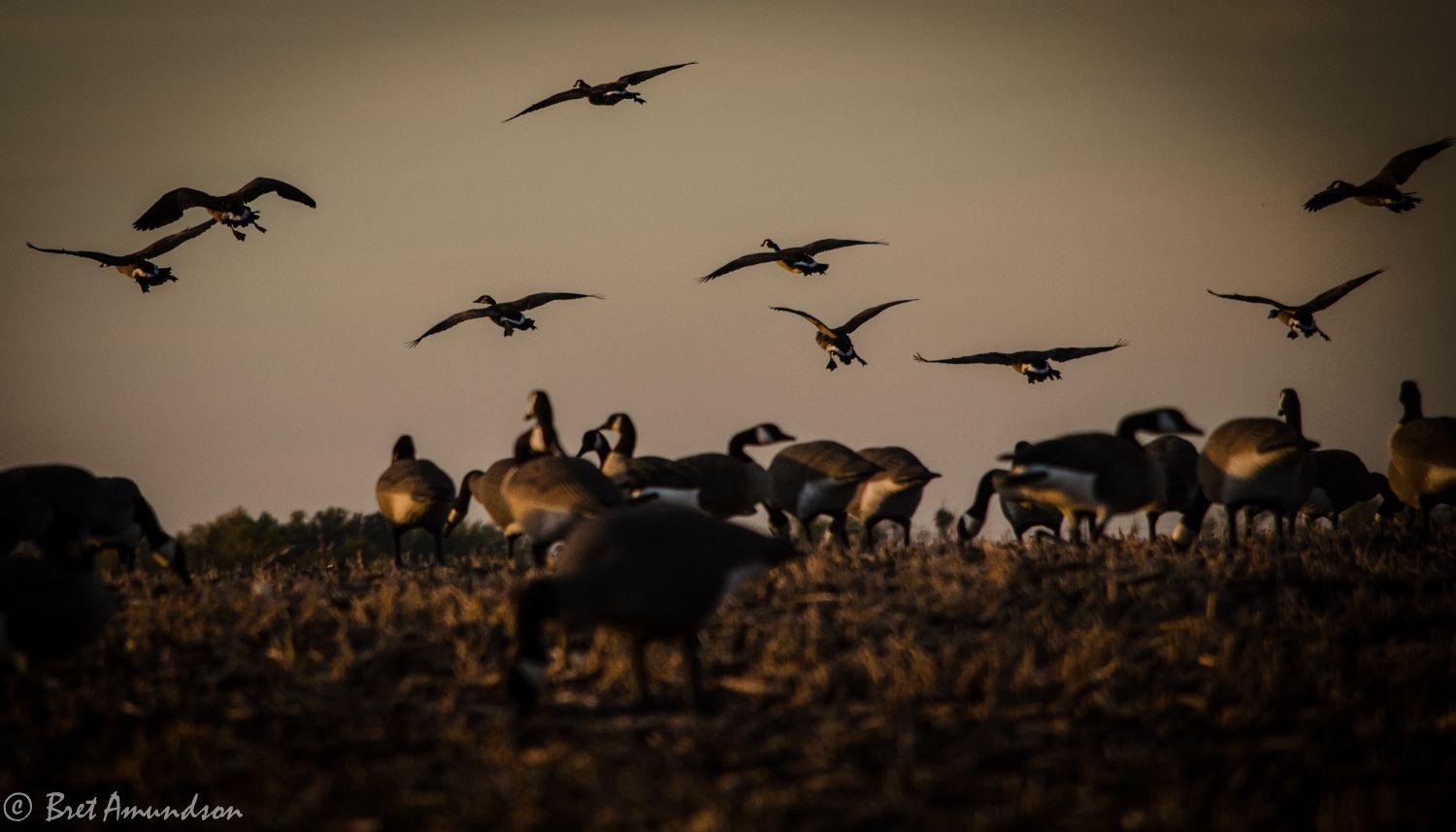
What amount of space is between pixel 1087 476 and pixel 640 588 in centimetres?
726

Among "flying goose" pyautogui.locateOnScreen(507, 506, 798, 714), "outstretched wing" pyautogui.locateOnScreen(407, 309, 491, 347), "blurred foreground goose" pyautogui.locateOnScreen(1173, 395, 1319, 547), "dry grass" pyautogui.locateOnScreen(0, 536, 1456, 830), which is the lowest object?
"dry grass" pyautogui.locateOnScreen(0, 536, 1456, 830)

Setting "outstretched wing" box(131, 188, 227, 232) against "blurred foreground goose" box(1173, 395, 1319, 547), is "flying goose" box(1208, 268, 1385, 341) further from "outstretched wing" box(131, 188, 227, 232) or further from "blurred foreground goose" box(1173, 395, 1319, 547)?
"outstretched wing" box(131, 188, 227, 232)

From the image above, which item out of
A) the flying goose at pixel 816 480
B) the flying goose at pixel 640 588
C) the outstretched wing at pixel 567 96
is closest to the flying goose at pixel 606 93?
the outstretched wing at pixel 567 96

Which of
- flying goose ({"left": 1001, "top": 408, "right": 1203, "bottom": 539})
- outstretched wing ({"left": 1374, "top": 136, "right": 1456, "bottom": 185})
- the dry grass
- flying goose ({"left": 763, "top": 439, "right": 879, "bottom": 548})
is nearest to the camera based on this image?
the dry grass

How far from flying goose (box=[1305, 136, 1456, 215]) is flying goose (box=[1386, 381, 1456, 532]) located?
660 centimetres

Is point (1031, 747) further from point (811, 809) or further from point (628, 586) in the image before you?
point (628, 586)

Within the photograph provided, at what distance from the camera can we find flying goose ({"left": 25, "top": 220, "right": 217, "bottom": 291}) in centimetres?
2409

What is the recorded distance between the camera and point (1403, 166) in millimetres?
22516

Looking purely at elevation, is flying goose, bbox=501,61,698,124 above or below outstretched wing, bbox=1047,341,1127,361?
above

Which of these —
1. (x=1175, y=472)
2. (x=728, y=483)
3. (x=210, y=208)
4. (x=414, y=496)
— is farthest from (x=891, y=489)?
(x=210, y=208)

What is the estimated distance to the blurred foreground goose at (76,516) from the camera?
13.5 metres

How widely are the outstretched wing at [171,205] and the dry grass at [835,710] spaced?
1160 centimetres

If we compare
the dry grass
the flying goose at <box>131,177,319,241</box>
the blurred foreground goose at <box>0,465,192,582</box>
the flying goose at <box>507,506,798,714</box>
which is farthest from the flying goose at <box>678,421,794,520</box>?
the flying goose at <box>131,177,319,241</box>

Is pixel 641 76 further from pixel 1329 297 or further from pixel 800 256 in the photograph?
pixel 1329 297
